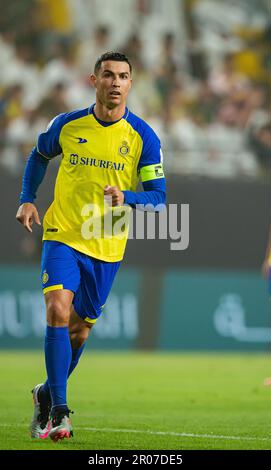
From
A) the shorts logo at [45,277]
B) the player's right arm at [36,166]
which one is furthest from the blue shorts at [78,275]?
the player's right arm at [36,166]

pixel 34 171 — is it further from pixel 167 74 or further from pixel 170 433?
pixel 167 74

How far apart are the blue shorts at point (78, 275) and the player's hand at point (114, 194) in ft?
2.06

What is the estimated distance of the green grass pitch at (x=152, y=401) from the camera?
7.84m

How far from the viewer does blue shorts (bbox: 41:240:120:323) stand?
306 inches

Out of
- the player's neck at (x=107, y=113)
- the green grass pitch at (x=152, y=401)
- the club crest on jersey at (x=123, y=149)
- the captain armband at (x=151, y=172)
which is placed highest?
the player's neck at (x=107, y=113)

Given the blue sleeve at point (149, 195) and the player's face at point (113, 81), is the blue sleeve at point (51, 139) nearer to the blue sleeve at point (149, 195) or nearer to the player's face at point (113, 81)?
the player's face at point (113, 81)

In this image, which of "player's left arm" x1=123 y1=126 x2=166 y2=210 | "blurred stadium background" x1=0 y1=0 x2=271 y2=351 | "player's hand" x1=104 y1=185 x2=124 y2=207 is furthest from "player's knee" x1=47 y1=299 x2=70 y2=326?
"blurred stadium background" x1=0 y1=0 x2=271 y2=351

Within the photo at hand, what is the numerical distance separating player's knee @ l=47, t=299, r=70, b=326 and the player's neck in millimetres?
1465

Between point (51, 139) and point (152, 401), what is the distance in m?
3.92

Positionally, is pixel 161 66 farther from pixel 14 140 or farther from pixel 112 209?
pixel 112 209

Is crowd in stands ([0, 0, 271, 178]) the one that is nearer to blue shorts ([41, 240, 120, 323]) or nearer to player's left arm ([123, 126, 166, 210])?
player's left arm ([123, 126, 166, 210])
